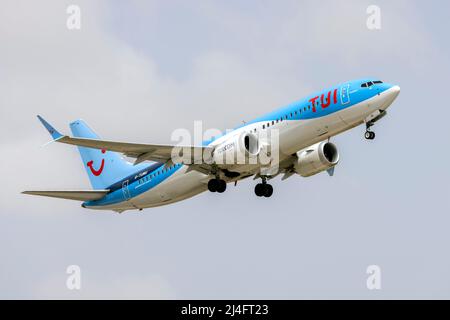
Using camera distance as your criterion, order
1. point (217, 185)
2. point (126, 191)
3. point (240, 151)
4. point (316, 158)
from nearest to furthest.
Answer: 1. point (240, 151)
2. point (217, 185)
3. point (316, 158)
4. point (126, 191)

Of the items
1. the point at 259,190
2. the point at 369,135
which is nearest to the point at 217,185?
the point at 259,190

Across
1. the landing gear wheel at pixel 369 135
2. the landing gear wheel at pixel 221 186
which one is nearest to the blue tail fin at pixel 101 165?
the landing gear wheel at pixel 221 186

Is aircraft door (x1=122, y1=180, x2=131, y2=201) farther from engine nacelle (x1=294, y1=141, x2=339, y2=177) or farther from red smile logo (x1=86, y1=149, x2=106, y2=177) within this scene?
engine nacelle (x1=294, y1=141, x2=339, y2=177)

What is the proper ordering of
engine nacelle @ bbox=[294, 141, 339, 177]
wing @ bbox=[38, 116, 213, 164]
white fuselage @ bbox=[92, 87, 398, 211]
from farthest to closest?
1. engine nacelle @ bbox=[294, 141, 339, 177]
2. wing @ bbox=[38, 116, 213, 164]
3. white fuselage @ bbox=[92, 87, 398, 211]

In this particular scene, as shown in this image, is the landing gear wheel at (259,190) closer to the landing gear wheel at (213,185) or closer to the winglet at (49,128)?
the landing gear wheel at (213,185)

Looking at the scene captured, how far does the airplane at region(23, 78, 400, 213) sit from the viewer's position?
175ft

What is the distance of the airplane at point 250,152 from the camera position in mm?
53438

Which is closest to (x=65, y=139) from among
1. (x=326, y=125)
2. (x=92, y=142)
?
(x=92, y=142)

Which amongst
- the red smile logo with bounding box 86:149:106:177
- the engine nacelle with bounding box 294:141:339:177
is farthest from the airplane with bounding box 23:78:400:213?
the red smile logo with bounding box 86:149:106:177

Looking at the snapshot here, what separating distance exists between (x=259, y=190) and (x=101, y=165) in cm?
1170

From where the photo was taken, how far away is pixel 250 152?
5525 centimetres

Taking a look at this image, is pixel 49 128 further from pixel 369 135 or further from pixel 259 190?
pixel 369 135

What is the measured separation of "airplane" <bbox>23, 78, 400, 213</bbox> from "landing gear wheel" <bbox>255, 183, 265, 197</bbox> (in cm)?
6

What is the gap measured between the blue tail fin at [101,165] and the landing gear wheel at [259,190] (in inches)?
274
